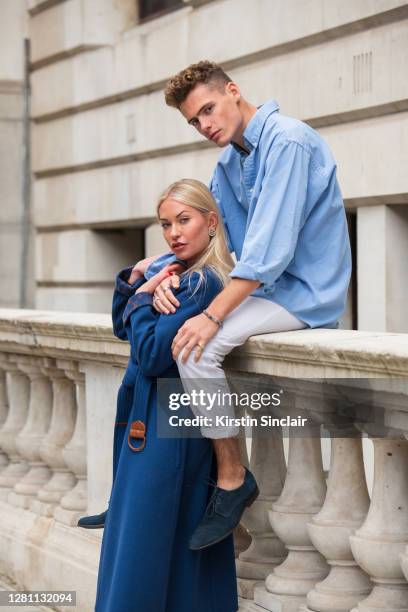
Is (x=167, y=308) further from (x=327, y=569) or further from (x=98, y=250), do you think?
(x=98, y=250)

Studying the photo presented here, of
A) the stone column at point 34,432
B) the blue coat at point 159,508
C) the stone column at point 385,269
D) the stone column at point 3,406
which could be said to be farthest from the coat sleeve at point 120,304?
the stone column at point 385,269

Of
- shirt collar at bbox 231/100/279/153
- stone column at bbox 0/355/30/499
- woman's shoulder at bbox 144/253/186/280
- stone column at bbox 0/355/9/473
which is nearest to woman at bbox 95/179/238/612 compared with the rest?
woman's shoulder at bbox 144/253/186/280

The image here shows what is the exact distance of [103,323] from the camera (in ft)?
13.4

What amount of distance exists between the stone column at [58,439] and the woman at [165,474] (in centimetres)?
112

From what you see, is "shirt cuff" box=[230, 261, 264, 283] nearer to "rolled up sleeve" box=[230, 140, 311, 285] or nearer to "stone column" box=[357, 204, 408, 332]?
"rolled up sleeve" box=[230, 140, 311, 285]

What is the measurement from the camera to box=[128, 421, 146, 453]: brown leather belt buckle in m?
3.37

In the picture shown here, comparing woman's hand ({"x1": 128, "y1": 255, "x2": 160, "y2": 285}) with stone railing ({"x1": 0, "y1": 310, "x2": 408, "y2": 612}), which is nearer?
stone railing ({"x1": 0, "y1": 310, "x2": 408, "y2": 612})

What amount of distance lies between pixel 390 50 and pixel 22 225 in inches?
255

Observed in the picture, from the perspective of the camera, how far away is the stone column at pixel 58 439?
4582 millimetres

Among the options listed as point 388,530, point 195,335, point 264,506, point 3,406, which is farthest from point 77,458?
point 388,530

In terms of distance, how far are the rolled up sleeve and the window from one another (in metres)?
7.73

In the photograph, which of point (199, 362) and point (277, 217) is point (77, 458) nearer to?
point (199, 362)

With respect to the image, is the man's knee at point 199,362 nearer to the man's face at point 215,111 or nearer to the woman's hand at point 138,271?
the woman's hand at point 138,271

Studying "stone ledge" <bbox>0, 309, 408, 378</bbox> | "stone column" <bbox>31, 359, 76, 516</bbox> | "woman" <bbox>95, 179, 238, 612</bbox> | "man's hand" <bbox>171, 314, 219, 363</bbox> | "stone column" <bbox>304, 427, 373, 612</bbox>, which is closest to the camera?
"stone ledge" <bbox>0, 309, 408, 378</bbox>
